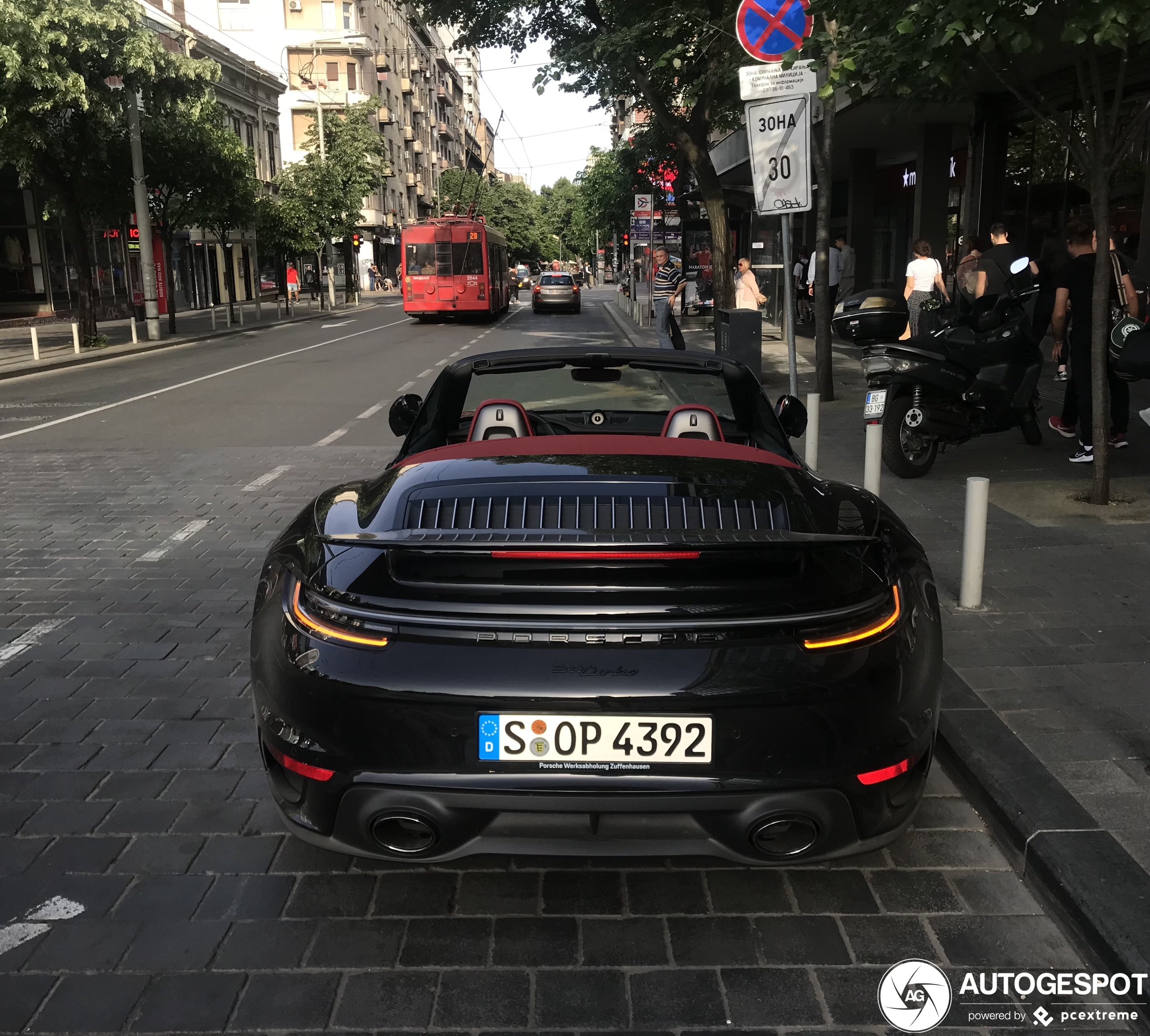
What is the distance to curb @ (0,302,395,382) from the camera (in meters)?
21.8

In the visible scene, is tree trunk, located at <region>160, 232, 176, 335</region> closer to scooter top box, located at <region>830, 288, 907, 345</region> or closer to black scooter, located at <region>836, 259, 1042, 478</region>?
scooter top box, located at <region>830, 288, 907, 345</region>

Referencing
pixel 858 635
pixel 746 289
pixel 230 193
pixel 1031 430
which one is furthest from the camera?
pixel 230 193

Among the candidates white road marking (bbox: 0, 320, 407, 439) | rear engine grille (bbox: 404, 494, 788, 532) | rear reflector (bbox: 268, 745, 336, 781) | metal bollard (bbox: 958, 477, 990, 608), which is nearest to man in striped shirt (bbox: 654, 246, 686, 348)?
white road marking (bbox: 0, 320, 407, 439)

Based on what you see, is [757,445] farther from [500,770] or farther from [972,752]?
[500,770]

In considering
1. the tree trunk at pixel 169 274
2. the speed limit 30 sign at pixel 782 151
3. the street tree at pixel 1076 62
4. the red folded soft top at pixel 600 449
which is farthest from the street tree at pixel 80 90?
the red folded soft top at pixel 600 449

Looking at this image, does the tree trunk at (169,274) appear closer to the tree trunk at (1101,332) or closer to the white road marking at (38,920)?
the tree trunk at (1101,332)

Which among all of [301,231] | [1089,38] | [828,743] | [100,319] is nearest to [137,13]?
[100,319]

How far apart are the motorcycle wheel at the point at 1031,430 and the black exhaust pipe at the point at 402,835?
787 centimetres

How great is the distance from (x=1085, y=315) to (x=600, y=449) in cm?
687

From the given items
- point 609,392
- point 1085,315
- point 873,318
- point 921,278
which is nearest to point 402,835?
point 873,318

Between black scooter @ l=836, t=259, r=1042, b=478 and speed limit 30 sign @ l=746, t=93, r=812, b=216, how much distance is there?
1.35 m

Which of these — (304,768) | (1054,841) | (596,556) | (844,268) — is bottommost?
(1054,841)

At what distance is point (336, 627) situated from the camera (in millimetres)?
2760

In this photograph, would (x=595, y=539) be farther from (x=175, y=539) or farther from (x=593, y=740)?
(x=175, y=539)
